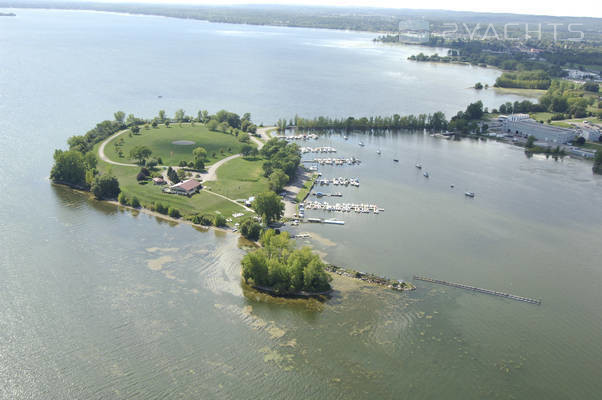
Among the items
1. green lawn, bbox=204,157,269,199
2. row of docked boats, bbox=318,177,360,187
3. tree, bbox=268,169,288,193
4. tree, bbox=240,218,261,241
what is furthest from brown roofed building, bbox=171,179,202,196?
row of docked boats, bbox=318,177,360,187

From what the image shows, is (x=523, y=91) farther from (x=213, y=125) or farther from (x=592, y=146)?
(x=213, y=125)

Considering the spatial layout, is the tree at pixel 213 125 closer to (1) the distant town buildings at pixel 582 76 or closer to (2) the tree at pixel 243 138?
(2) the tree at pixel 243 138

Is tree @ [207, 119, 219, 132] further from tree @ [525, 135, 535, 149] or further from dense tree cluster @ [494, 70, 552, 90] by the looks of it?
dense tree cluster @ [494, 70, 552, 90]

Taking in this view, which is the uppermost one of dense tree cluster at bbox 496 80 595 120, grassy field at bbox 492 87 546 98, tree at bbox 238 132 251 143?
grassy field at bbox 492 87 546 98

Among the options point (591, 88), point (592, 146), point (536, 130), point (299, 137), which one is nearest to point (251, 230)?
point (299, 137)

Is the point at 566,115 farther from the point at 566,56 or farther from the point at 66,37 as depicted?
the point at 66,37

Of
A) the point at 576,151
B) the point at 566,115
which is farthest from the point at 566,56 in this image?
the point at 576,151
